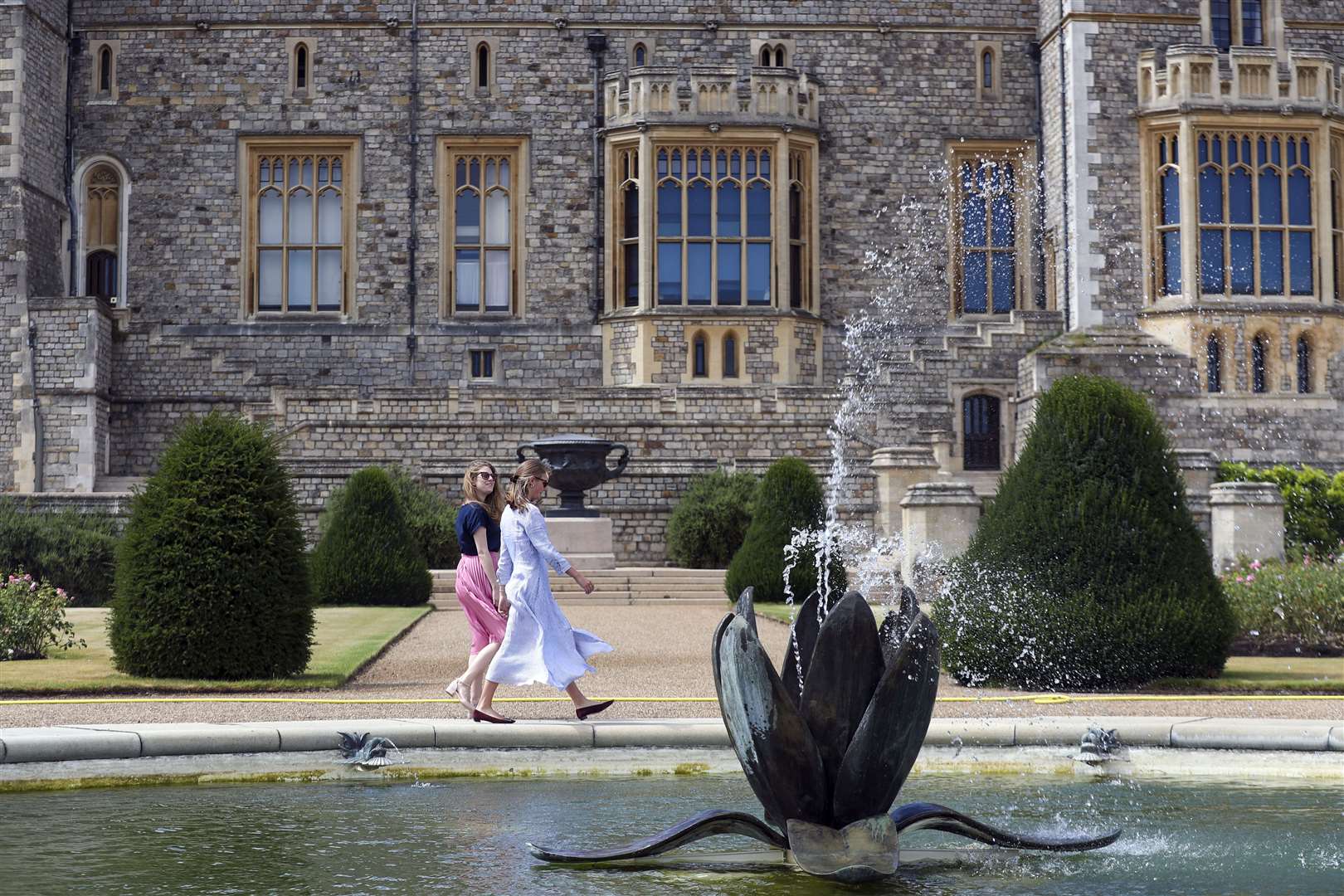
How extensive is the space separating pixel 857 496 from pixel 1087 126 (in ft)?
28.2

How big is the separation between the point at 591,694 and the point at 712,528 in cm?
1268

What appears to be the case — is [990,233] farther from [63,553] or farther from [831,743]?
[831,743]

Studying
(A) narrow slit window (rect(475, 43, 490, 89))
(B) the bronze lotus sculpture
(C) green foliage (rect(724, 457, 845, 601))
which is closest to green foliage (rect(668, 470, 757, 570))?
(C) green foliage (rect(724, 457, 845, 601))

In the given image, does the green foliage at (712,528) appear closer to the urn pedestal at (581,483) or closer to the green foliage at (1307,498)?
the urn pedestal at (581,483)

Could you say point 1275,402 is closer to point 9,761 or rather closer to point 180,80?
point 180,80

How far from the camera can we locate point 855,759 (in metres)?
6.04

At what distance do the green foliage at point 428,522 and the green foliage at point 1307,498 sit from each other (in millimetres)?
11071

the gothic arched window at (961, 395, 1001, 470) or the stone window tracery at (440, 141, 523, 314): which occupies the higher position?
the stone window tracery at (440, 141, 523, 314)

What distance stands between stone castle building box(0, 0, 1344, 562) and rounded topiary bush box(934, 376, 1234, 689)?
13.9 m

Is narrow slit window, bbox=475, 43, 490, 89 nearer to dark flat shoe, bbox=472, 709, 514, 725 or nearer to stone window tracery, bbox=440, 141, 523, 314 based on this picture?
stone window tracery, bbox=440, 141, 523, 314

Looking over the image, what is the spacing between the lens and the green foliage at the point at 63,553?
2075 cm

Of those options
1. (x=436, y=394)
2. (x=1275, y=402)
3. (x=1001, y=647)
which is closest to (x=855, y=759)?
(x=1001, y=647)

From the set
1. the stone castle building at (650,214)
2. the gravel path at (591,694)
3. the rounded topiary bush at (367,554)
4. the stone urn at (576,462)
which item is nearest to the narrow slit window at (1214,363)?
the stone castle building at (650,214)

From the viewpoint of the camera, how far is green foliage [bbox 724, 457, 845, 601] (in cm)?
1911
